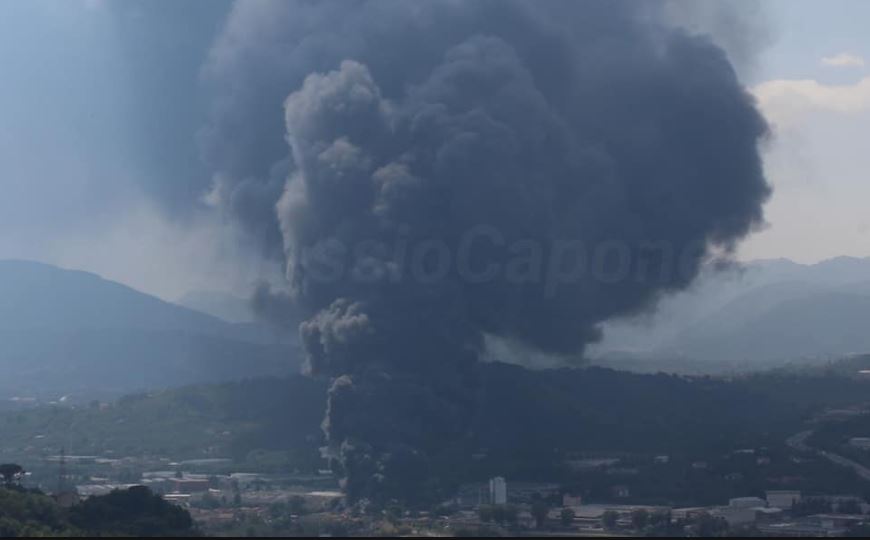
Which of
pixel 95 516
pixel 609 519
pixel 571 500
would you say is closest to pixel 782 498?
pixel 571 500

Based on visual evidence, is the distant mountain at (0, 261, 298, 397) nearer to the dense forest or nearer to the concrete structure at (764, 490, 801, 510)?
the concrete structure at (764, 490, 801, 510)

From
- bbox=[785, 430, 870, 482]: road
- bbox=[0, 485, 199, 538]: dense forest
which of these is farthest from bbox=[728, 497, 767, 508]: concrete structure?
bbox=[0, 485, 199, 538]: dense forest

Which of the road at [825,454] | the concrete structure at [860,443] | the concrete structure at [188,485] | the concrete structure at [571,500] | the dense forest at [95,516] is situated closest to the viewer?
the dense forest at [95,516]

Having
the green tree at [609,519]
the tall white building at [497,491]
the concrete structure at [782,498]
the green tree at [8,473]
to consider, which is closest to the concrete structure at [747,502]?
the concrete structure at [782,498]

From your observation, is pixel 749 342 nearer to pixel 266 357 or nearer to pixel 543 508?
pixel 266 357

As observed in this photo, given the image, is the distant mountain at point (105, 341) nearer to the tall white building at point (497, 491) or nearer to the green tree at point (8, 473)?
the tall white building at point (497, 491)

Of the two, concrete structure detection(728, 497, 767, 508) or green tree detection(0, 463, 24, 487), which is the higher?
green tree detection(0, 463, 24, 487)
